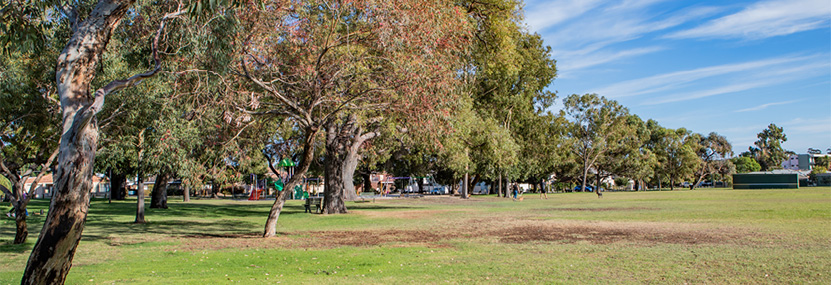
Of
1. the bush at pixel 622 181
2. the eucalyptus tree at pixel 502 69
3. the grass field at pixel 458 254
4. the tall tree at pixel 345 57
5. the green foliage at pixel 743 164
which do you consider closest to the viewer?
the grass field at pixel 458 254

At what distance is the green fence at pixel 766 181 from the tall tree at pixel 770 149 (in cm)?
7626

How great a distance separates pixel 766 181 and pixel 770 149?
84.8 m

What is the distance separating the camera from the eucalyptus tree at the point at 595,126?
80438mm

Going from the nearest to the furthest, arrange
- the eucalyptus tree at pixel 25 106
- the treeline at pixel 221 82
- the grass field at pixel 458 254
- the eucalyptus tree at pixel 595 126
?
the treeline at pixel 221 82
the grass field at pixel 458 254
the eucalyptus tree at pixel 25 106
the eucalyptus tree at pixel 595 126

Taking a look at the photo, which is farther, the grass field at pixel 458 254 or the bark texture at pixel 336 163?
the bark texture at pixel 336 163

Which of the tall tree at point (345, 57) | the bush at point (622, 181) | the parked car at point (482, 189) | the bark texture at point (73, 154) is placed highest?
the tall tree at point (345, 57)

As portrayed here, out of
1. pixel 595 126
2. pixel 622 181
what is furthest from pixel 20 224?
pixel 622 181

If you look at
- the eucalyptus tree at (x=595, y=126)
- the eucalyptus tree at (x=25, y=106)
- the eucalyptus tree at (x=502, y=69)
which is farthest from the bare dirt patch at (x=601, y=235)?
the eucalyptus tree at (x=595, y=126)

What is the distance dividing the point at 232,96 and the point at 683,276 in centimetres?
1126

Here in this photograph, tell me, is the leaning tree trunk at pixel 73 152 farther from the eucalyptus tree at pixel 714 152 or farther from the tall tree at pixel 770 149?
the tall tree at pixel 770 149

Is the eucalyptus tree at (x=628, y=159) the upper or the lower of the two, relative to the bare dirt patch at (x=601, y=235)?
upper

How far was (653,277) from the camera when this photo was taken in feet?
31.0

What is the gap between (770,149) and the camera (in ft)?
535

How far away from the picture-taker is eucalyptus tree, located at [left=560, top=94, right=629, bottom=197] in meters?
80.4
